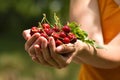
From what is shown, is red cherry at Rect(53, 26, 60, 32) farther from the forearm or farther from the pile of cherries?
the forearm

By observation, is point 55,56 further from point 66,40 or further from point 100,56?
point 100,56

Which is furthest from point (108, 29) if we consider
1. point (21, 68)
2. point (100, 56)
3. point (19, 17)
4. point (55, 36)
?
point (19, 17)

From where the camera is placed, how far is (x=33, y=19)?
14.6 metres

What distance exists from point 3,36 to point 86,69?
39.8 feet

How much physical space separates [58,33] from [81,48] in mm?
111

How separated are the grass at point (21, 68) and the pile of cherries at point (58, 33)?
15.5 feet

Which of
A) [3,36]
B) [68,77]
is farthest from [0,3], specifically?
[68,77]

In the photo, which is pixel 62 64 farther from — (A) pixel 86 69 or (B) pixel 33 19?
(B) pixel 33 19

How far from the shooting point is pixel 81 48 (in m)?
2.14

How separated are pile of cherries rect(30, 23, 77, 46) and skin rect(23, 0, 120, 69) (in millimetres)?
22

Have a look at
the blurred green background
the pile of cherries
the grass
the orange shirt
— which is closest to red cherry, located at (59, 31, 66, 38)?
the pile of cherries

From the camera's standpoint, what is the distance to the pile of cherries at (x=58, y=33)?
6.78 feet

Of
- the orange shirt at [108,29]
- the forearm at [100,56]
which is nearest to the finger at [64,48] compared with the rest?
the forearm at [100,56]

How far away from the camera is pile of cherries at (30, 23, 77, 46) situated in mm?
2066
